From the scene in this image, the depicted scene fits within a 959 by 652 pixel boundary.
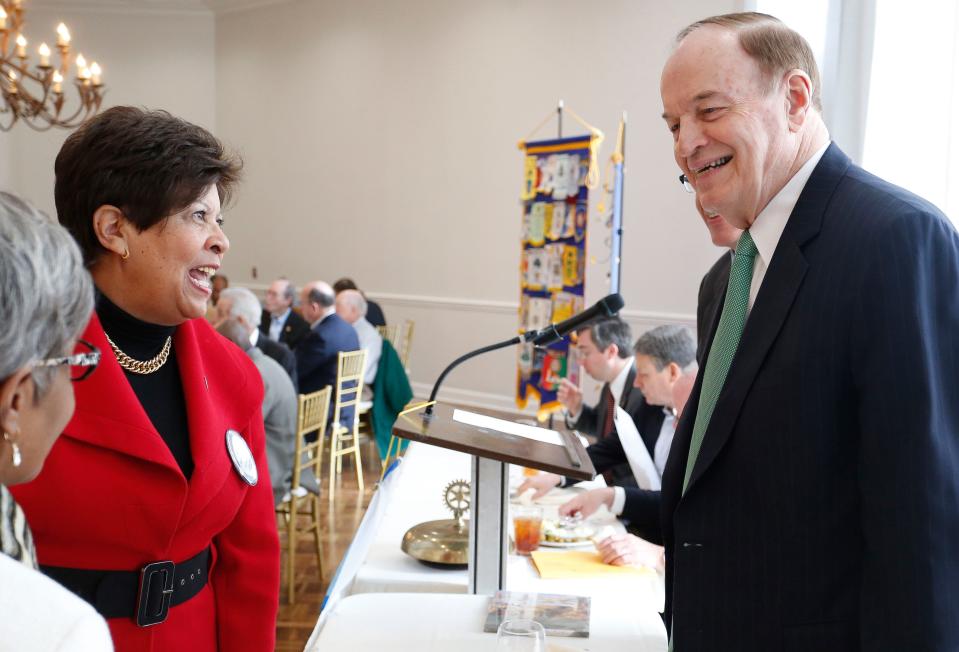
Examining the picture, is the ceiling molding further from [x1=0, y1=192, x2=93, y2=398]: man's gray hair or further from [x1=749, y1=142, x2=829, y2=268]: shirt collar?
[x1=0, y1=192, x2=93, y2=398]: man's gray hair

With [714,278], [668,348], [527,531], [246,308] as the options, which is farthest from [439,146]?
[714,278]

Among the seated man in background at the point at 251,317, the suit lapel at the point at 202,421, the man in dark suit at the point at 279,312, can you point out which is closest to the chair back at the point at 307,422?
the seated man in background at the point at 251,317

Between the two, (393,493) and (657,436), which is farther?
(657,436)

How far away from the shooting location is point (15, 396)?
808 mm

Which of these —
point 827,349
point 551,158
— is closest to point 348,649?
point 827,349

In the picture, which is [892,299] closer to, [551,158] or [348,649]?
[348,649]

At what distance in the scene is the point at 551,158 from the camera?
6035 mm

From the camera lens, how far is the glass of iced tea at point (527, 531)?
2393 millimetres

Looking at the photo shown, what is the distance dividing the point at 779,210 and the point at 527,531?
Answer: 4.37ft

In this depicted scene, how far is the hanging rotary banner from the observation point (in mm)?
5922

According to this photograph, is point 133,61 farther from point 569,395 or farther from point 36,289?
point 36,289

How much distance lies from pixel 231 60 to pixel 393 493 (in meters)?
9.26

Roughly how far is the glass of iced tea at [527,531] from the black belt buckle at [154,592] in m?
1.18

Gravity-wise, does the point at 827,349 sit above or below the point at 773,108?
below
